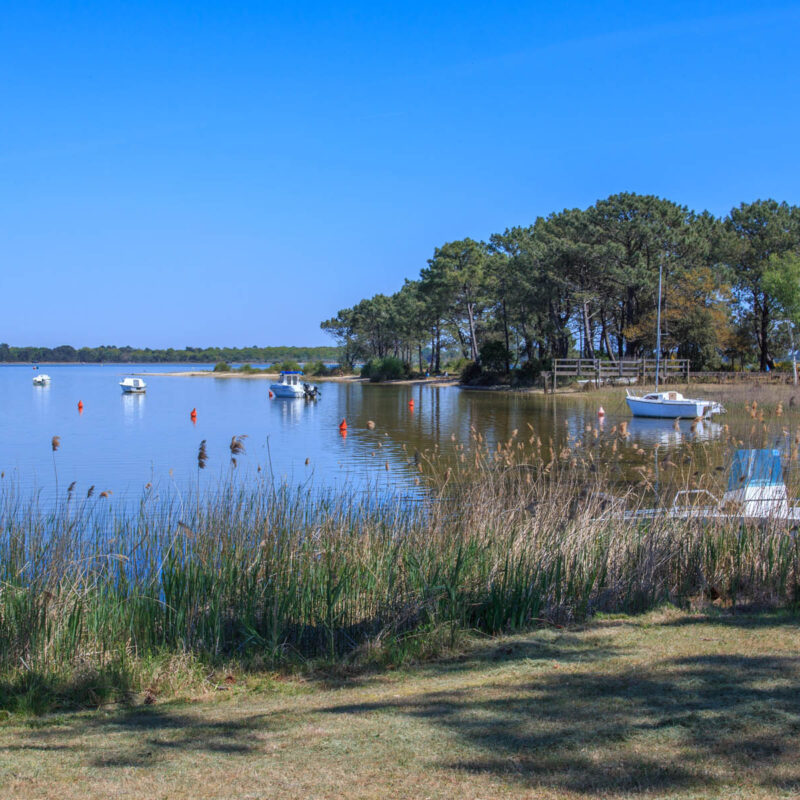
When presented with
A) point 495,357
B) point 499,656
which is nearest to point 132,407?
point 495,357

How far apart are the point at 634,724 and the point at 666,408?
31929mm

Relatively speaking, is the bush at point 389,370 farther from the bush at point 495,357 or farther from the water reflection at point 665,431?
the water reflection at point 665,431

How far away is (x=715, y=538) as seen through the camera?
25.4 ft

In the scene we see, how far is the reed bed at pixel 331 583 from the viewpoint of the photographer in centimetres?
586

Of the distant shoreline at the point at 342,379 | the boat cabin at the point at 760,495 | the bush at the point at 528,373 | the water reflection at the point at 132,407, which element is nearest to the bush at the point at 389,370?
the distant shoreline at the point at 342,379

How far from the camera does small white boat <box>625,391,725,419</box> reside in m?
33.0

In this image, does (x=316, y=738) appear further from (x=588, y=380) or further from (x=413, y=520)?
(x=588, y=380)

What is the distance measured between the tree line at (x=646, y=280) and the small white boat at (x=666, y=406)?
54.1 ft

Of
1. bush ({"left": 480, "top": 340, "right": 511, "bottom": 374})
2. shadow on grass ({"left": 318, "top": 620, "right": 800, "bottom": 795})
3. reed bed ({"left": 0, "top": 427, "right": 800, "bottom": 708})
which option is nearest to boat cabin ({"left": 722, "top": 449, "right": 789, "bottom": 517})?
reed bed ({"left": 0, "top": 427, "right": 800, "bottom": 708})

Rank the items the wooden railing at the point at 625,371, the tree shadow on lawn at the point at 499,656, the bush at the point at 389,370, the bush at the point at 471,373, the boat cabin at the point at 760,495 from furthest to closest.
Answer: the bush at the point at 389,370 → the bush at the point at 471,373 → the wooden railing at the point at 625,371 → the boat cabin at the point at 760,495 → the tree shadow on lawn at the point at 499,656

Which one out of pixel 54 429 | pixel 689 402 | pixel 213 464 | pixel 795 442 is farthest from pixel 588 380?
pixel 795 442

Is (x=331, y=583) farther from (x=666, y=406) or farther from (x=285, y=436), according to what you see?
(x=666, y=406)

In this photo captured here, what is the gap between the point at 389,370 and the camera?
8569 cm

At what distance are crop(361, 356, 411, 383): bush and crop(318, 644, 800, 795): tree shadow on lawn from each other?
8000 centimetres
